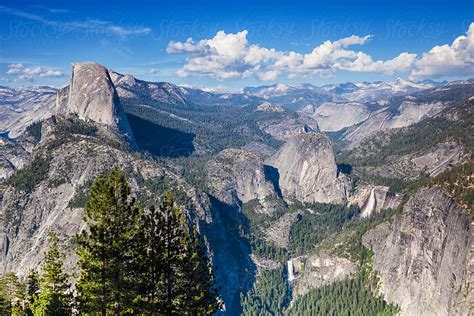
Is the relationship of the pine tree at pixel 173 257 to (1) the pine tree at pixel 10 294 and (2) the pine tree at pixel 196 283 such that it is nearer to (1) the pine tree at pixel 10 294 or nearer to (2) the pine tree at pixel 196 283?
(2) the pine tree at pixel 196 283

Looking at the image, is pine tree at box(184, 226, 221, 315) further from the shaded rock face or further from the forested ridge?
the shaded rock face

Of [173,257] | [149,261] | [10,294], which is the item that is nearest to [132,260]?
[149,261]

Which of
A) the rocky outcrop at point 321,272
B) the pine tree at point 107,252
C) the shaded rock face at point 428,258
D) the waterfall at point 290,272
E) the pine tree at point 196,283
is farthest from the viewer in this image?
the waterfall at point 290,272

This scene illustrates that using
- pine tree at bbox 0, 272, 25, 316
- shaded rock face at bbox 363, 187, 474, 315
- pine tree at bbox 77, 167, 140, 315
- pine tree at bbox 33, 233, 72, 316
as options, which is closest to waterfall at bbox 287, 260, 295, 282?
shaded rock face at bbox 363, 187, 474, 315

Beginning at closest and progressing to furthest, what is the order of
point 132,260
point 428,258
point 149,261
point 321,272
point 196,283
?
1. point 149,261
2. point 132,260
3. point 196,283
4. point 428,258
5. point 321,272

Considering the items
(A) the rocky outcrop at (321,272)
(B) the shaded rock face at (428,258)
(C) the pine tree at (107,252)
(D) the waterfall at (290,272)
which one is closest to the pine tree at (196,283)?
(C) the pine tree at (107,252)

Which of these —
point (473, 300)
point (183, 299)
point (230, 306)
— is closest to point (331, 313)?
point (230, 306)

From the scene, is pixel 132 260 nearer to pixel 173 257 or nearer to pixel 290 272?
pixel 173 257
